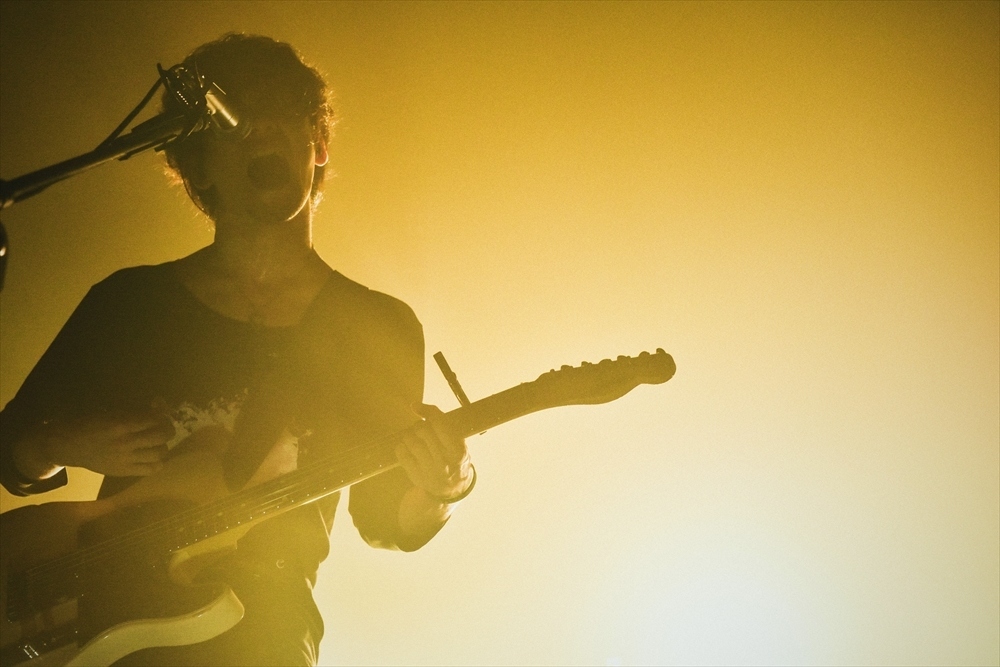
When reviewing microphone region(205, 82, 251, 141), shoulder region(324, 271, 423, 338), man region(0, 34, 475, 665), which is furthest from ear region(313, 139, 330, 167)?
microphone region(205, 82, 251, 141)

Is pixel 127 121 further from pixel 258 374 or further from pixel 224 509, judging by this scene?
pixel 224 509

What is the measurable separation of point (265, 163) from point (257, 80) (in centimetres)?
35

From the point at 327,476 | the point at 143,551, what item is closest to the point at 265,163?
the point at 327,476

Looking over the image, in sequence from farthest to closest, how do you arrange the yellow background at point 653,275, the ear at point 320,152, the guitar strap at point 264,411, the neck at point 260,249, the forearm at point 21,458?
1. the yellow background at point 653,275
2. the ear at point 320,152
3. the neck at point 260,249
4. the guitar strap at point 264,411
5. the forearm at point 21,458

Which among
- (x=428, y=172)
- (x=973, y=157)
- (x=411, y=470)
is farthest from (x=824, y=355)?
(x=411, y=470)

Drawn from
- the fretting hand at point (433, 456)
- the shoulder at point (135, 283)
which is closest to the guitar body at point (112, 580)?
the fretting hand at point (433, 456)

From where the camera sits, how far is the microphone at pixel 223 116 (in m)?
1.18

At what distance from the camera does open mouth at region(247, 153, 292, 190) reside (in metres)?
1.74

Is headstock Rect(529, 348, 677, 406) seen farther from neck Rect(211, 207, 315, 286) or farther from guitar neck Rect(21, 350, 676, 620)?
neck Rect(211, 207, 315, 286)

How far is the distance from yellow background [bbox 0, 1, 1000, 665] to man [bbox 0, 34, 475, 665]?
59 cm

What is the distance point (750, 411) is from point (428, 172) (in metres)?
1.84

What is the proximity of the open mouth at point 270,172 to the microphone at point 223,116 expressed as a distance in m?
0.44

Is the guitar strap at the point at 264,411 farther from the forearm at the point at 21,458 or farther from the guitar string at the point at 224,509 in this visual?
the forearm at the point at 21,458

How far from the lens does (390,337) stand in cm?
198
